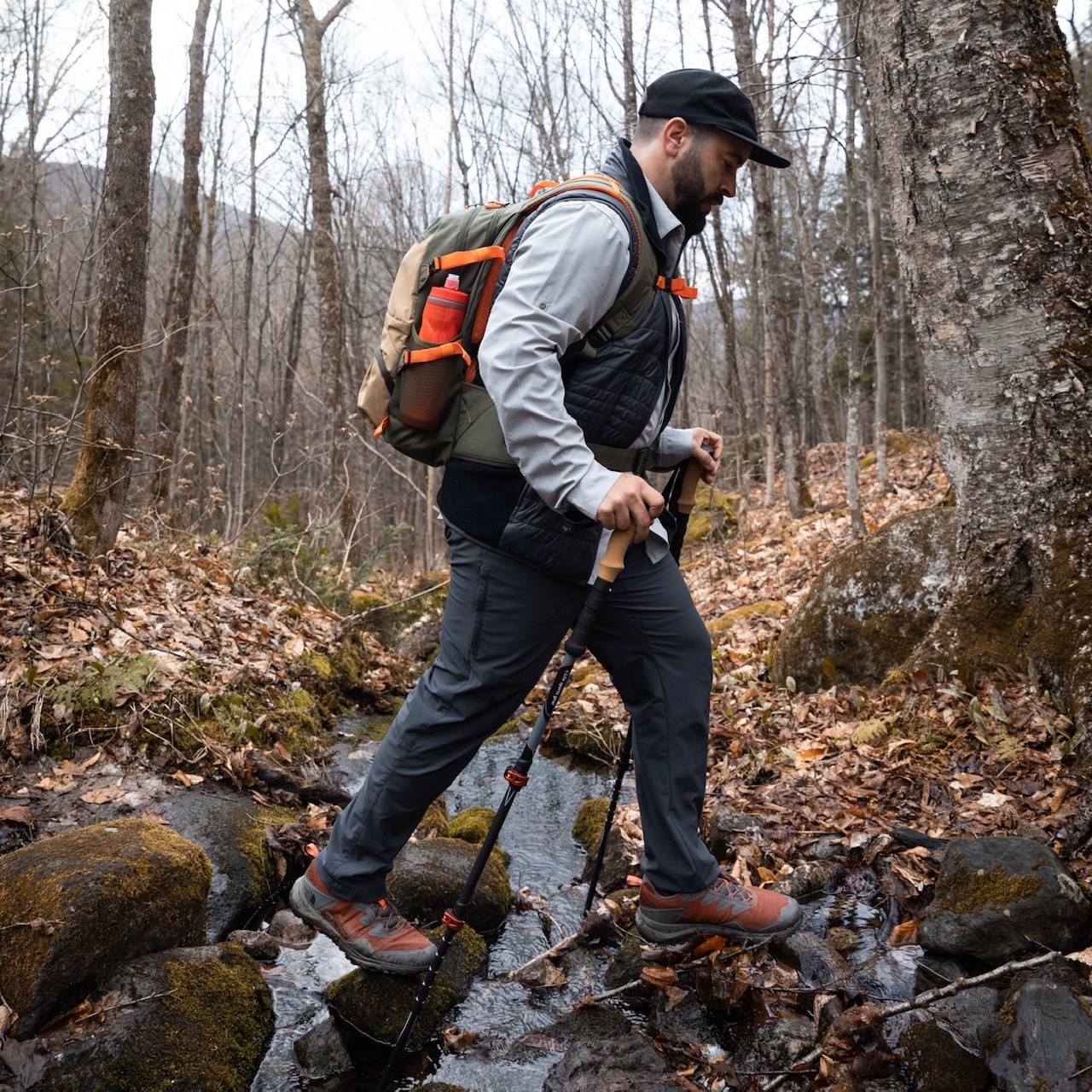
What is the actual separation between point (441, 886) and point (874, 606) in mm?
3348

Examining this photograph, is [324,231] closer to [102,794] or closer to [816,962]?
[102,794]

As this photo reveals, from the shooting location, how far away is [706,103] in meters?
2.68

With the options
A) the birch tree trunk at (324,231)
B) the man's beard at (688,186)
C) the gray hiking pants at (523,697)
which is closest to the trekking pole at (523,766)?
the gray hiking pants at (523,697)

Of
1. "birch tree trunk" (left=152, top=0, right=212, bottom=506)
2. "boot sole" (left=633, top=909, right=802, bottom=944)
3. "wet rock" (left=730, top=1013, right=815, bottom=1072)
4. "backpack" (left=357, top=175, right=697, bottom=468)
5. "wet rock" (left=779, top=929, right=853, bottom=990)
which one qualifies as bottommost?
"wet rock" (left=730, top=1013, right=815, bottom=1072)

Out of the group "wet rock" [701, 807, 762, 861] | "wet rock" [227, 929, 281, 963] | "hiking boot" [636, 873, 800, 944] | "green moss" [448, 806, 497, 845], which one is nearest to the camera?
"hiking boot" [636, 873, 800, 944]

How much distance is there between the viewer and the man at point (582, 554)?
2.42m

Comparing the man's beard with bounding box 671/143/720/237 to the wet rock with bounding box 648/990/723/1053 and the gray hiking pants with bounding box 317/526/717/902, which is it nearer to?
A: the gray hiking pants with bounding box 317/526/717/902

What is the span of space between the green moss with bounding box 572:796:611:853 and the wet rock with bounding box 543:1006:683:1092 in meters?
1.57

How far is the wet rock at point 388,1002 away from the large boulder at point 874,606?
3351mm

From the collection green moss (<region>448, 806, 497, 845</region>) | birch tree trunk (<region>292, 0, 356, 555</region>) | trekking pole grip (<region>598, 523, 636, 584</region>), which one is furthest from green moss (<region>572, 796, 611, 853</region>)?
birch tree trunk (<region>292, 0, 356, 555</region>)

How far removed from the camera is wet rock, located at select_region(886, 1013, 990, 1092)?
2381mm

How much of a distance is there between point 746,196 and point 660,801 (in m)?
21.8

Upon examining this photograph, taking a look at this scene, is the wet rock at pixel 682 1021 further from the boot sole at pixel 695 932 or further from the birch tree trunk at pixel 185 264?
the birch tree trunk at pixel 185 264

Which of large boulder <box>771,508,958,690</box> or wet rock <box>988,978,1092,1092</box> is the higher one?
large boulder <box>771,508,958,690</box>
